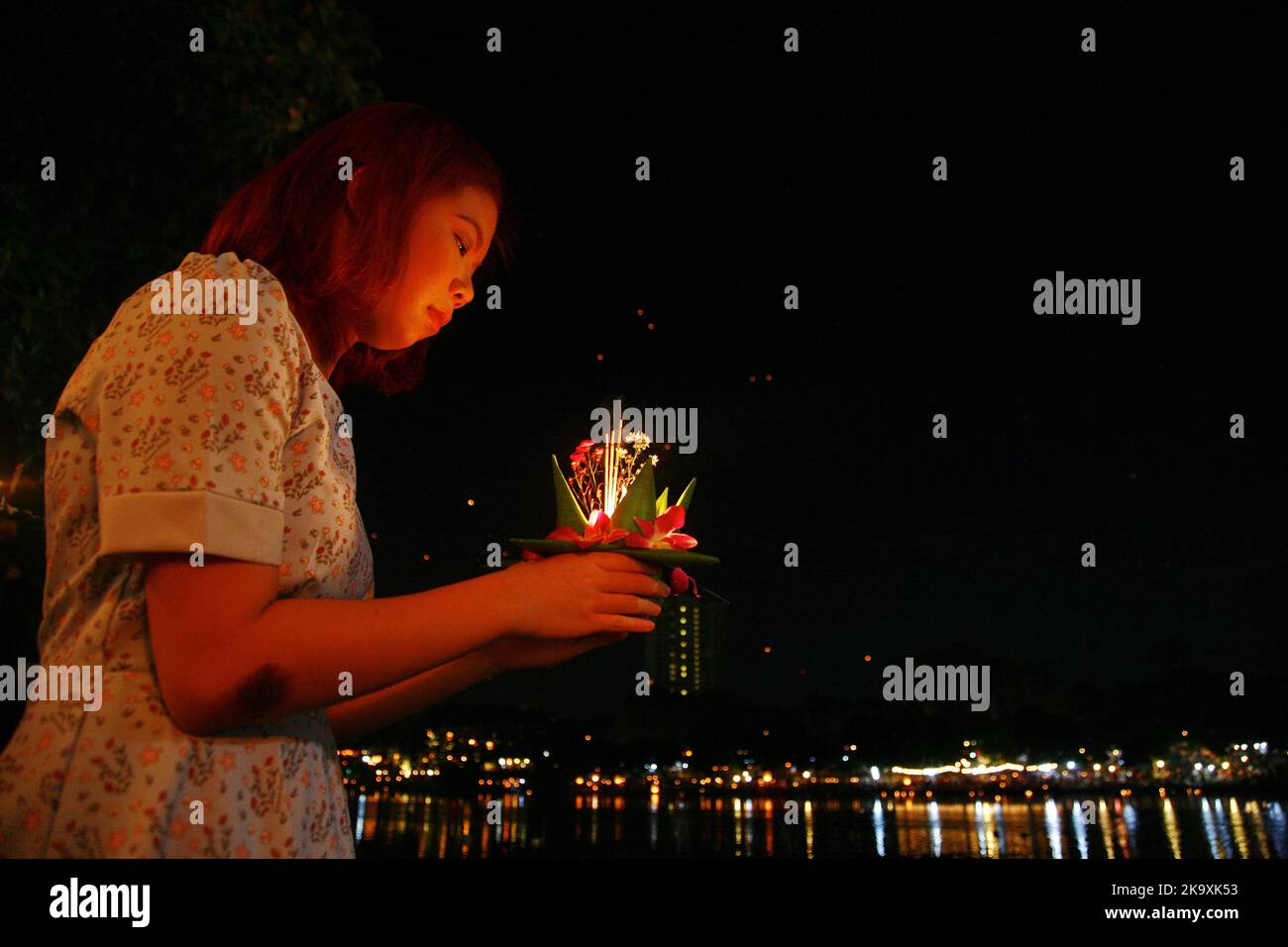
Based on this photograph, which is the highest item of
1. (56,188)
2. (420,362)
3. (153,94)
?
(153,94)

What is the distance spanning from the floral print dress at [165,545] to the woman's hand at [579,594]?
0.99 feet

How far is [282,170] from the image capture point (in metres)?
1.88

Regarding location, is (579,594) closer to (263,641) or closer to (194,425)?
(263,641)

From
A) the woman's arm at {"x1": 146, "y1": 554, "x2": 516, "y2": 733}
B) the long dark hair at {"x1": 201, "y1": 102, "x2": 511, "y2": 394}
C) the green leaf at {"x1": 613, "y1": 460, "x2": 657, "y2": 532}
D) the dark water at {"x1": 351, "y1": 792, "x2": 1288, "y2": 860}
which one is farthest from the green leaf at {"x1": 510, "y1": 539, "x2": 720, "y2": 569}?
the dark water at {"x1": 351, "y1": 792, "x2": 1288, "y2": 860}

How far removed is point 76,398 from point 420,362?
115 cm

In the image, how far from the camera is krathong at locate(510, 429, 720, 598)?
5.51 ft

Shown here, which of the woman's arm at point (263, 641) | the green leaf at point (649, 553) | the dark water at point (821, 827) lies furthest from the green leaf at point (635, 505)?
the dark water at point (821, 827)

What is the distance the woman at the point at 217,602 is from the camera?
4.53ft

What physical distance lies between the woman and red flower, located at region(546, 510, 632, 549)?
8cm

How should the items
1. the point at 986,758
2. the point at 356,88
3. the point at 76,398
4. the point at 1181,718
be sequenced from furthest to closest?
the point at 986,758 → the point at 1181,718 → the point at 356,88 → the point at 76,398

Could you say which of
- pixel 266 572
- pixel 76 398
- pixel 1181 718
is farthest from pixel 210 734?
pixel 1181 718

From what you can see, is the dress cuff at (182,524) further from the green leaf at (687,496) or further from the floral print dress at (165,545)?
Answer: the green leaf at (687,496)
